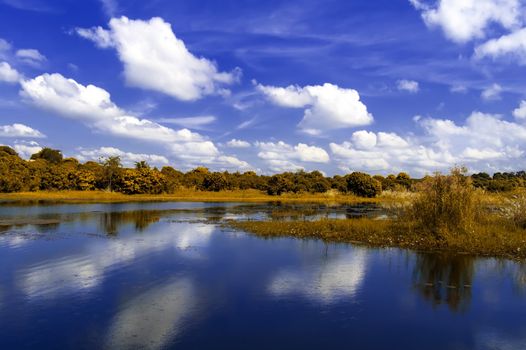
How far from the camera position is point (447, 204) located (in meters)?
19.6

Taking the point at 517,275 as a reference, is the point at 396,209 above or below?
above

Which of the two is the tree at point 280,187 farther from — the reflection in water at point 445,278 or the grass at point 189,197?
the reflection in water at point 445,278

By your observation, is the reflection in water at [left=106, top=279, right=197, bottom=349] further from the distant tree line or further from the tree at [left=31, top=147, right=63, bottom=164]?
the tree at [left=31, top=147, right=63, bottom=164]

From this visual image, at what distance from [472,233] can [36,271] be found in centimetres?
1734

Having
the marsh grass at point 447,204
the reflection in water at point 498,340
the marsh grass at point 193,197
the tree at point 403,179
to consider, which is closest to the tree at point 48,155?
the marsh grass at point 193,197

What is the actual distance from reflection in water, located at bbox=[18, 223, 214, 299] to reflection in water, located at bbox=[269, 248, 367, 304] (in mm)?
5321

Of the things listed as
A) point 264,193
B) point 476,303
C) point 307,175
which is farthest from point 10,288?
point 307,175

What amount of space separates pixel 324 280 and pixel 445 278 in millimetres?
3941

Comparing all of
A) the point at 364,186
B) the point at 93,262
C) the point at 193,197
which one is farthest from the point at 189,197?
the point at 93,262

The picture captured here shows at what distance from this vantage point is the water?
8.57m

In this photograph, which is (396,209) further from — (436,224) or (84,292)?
(84,292)

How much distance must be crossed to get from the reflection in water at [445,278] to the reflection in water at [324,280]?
1860 mm

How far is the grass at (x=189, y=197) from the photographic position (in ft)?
193

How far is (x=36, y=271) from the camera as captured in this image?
44.9ft
